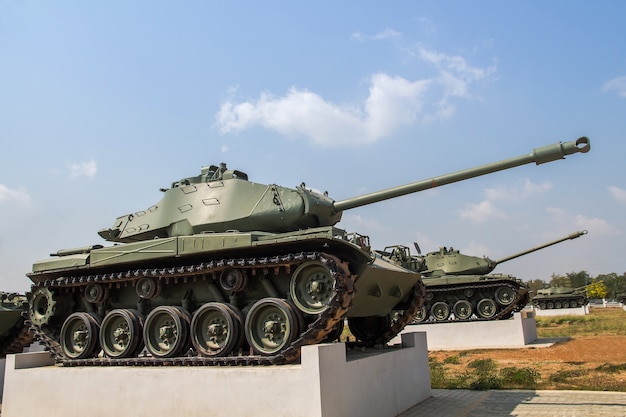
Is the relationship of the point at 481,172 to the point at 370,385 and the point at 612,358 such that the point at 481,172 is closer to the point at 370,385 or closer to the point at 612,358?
the point at 370,385

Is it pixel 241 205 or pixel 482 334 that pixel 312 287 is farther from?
pixel 482 334

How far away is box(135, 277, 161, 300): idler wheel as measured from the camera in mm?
10969

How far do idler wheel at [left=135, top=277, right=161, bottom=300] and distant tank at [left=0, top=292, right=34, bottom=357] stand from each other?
709 centimetres

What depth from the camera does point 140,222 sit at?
40.4 feet

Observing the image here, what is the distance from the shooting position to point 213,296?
35.0 feet

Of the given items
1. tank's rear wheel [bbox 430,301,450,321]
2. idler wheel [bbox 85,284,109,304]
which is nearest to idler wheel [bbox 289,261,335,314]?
idler wheel [bbox 85,284,109,304]

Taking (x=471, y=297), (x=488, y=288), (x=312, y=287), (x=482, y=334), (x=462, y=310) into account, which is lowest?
(x=482, y=334)

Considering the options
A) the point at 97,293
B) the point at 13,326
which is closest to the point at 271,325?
the point at 97,293

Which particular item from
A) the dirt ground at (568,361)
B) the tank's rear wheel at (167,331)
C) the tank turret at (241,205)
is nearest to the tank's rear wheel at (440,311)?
the dirt ground at (568,361)

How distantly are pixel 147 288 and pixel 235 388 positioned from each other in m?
3.59

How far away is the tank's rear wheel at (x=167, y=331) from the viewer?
10336mm

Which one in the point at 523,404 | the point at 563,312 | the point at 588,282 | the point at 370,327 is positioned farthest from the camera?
the point at 588,282

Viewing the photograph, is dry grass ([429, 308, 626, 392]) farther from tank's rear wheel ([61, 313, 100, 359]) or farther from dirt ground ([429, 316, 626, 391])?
tank's rear wheel ([61, 313, 100, 359])

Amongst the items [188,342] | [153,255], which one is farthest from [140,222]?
[188,342]
